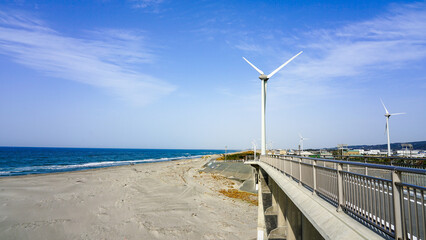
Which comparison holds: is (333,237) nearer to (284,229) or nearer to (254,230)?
(284,229)

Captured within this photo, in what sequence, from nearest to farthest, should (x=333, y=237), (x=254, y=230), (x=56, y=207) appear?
1. (x=333, y=237)
2. (x=254, y=230)
3. (x=56, y=207)

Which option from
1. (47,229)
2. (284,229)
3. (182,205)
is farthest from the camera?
(182,205)

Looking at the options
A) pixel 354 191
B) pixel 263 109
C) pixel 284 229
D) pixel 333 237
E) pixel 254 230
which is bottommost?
pixel 254 230

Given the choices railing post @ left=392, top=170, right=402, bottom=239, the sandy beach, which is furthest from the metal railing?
the sandy beach

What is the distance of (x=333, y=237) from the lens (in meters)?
4.64

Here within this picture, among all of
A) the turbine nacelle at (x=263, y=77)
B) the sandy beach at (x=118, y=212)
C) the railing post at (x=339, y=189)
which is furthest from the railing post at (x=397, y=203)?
the turbine nacelle at (x=263, y=77)

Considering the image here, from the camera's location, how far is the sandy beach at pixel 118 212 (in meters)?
18.6

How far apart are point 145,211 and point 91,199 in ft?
23.6

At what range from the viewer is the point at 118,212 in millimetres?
23688

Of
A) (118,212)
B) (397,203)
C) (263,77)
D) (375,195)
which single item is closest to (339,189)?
(375,195)

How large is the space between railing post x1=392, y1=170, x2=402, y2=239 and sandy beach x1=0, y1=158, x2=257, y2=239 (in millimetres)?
16229

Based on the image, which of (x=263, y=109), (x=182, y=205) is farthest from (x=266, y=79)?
(x=182, y=205)

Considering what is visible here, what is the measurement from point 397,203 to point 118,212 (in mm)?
23749

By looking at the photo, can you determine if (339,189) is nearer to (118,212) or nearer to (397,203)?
(397,203)
